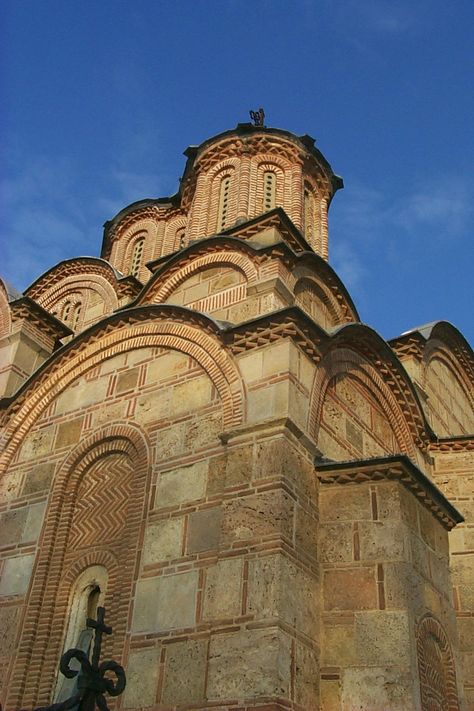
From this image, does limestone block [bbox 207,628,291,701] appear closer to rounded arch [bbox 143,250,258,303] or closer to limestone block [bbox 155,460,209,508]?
limestone block [bbox 155,460,209,508]

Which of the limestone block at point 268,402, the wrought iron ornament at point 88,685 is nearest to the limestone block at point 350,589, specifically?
the limestone block at point 268,402

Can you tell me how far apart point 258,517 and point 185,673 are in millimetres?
1222

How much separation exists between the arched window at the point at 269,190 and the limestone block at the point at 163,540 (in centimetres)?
489

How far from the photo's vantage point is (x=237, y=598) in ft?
18.2

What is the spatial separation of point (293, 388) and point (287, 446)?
22.9 inches

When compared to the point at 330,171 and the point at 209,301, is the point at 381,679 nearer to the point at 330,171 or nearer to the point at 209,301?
the point at 209,301

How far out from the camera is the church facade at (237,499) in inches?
219

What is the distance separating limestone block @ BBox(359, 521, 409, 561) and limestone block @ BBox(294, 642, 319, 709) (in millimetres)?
890

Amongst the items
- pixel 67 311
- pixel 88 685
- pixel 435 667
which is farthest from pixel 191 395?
pixel 67 311

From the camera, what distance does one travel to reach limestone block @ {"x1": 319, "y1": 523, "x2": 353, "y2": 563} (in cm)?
609

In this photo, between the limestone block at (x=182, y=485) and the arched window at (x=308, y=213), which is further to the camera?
the arched window at (x=308, y=213)

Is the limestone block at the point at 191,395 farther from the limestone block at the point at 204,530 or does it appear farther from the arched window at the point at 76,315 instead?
the arched window at the point at 76,315

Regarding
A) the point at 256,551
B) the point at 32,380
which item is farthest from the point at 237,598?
the point at 32,380

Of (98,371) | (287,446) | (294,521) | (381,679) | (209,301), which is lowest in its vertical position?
(381,679)
